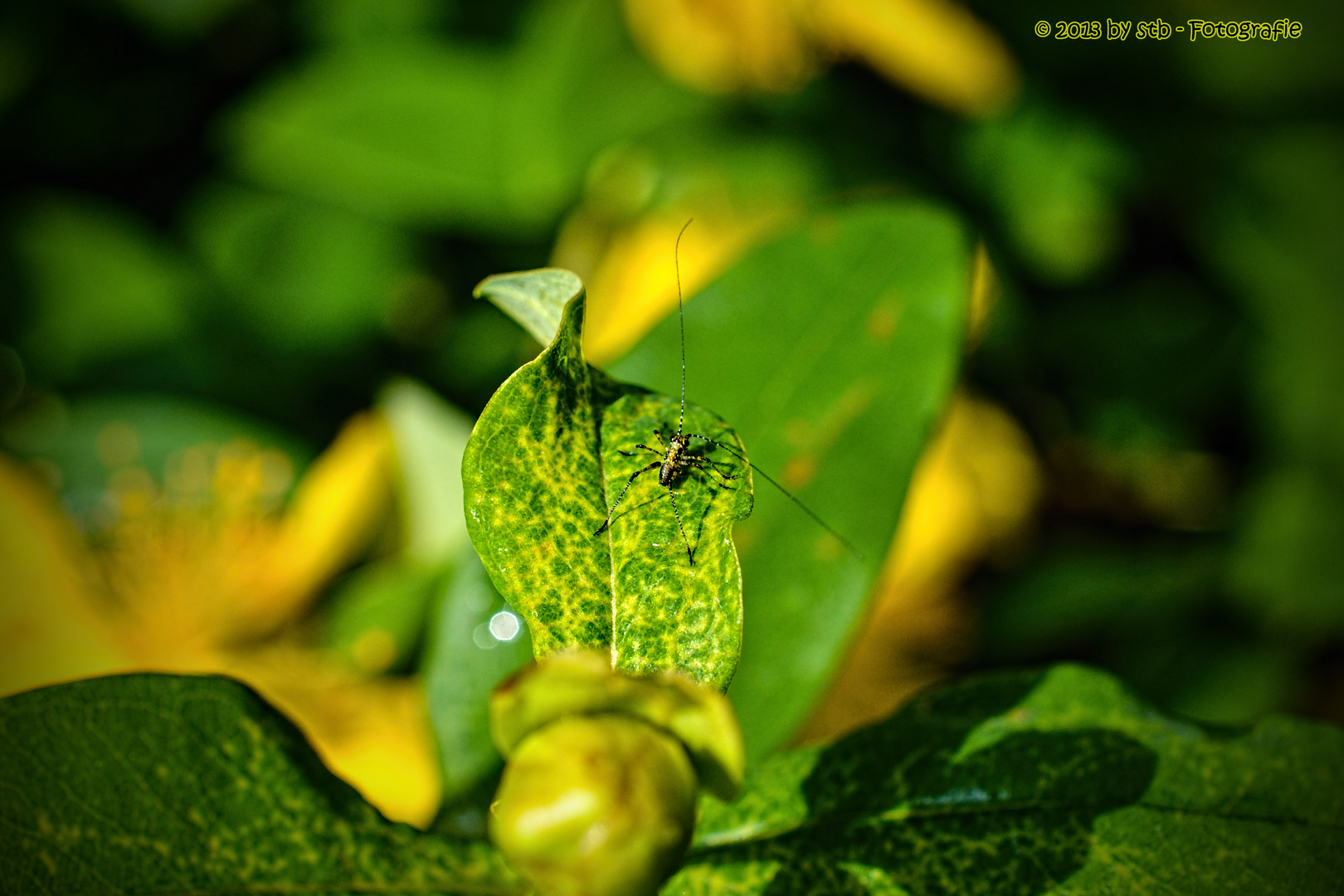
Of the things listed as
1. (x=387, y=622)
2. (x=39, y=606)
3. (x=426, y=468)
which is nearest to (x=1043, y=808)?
(x=387, y=622)

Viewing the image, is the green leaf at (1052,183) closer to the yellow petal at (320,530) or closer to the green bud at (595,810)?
the yellow petal at (320,530)

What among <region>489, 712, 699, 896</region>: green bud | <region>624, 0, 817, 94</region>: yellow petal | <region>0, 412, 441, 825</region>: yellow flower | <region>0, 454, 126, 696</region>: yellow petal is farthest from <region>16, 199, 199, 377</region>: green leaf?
<region>489, 712, 699, 896</region>: green bud

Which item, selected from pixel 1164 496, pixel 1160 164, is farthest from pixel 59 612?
pixel 1160 164

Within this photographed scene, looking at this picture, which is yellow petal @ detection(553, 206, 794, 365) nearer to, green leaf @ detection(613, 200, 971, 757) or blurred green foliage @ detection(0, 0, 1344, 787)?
blurred green foliage @ detection(0, 0, 1344, 787)

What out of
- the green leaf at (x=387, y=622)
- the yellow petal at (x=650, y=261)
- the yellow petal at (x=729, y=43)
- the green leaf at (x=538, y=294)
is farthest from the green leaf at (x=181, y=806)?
the yellow petal at (x=729, y=43)

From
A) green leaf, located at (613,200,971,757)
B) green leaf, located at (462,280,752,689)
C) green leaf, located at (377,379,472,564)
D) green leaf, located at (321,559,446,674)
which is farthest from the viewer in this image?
green leaf, located at (377,379,472,564)

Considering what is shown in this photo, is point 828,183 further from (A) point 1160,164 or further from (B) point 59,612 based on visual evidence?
(B) point 59,612

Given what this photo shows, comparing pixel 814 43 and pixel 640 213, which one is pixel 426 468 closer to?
pixel 640 213
